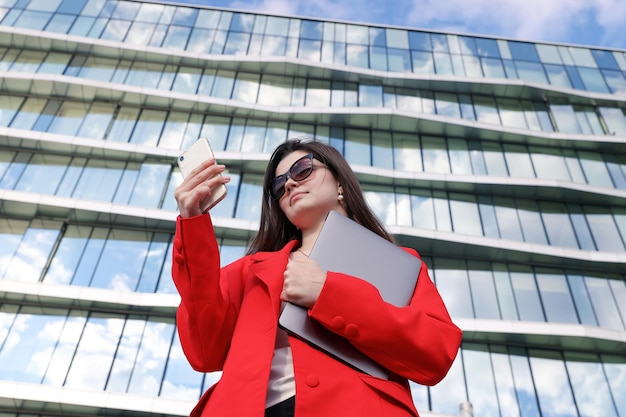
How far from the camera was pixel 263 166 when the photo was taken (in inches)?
776

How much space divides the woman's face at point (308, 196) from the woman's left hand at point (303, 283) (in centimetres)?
61

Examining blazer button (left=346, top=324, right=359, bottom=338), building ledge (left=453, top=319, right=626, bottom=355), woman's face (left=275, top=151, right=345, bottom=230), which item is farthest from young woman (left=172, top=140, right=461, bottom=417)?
building ledge (left=453, top=319, right=626, bottom=355)

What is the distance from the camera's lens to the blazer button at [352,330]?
5.30ft

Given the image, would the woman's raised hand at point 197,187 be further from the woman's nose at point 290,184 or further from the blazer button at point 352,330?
the blazer button at point 352,330

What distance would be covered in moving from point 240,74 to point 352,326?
909 inches

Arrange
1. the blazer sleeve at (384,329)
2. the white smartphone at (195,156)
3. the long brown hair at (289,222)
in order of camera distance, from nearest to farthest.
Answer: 1. the blazer sleeve at (384,329)
2. the white smartphone at (195,156)
3. the long brown hair at (289,222)

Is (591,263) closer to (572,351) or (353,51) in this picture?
(572,351)

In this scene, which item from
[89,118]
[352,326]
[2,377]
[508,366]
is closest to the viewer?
[352,326]

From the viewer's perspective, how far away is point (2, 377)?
14367mm

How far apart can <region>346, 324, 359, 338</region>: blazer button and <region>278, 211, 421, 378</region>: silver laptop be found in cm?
11

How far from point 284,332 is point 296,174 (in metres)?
0.84

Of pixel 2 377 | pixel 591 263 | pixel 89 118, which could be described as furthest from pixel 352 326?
pixel 89 118

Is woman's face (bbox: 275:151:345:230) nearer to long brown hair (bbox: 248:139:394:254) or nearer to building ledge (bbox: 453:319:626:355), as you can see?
long brown hair (bbox: 248:139:394:254)

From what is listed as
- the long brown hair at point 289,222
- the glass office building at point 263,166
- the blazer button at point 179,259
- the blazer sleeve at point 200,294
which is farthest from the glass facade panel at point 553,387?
the blazer button at point 179,259
